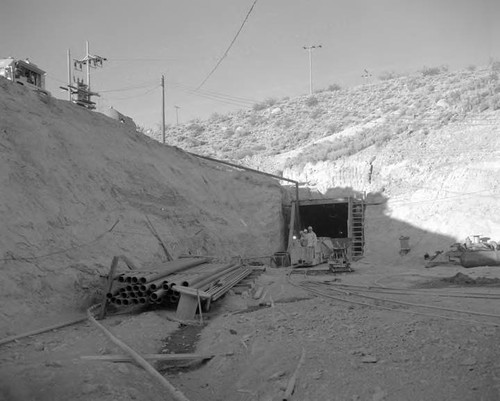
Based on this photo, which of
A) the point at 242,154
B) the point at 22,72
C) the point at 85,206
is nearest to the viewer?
the point at 85,206

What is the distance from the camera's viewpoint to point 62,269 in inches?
407

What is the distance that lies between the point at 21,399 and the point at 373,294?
772cm

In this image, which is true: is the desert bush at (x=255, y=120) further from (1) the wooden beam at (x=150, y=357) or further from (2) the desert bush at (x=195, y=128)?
(1) the wooden beam at (x=150, y=357)

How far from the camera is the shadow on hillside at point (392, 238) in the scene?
20.5 m

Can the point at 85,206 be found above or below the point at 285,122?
below

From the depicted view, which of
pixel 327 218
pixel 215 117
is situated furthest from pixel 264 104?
pixel 327 218

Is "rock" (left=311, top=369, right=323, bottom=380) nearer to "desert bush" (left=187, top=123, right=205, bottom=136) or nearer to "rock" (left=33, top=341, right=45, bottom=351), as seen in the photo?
"rock" (left=33, top=341, right=45, bottom=351)

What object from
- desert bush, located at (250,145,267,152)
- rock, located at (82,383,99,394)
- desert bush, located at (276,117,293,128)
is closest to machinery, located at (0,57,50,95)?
rock, located at (82,383,99,394)

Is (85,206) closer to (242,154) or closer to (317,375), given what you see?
(317,375)

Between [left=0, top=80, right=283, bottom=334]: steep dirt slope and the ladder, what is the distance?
163 inches

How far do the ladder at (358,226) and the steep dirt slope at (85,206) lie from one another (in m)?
4.14

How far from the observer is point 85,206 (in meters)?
13.4

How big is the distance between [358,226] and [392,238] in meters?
2.52

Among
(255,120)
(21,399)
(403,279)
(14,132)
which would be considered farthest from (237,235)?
(255,120)
